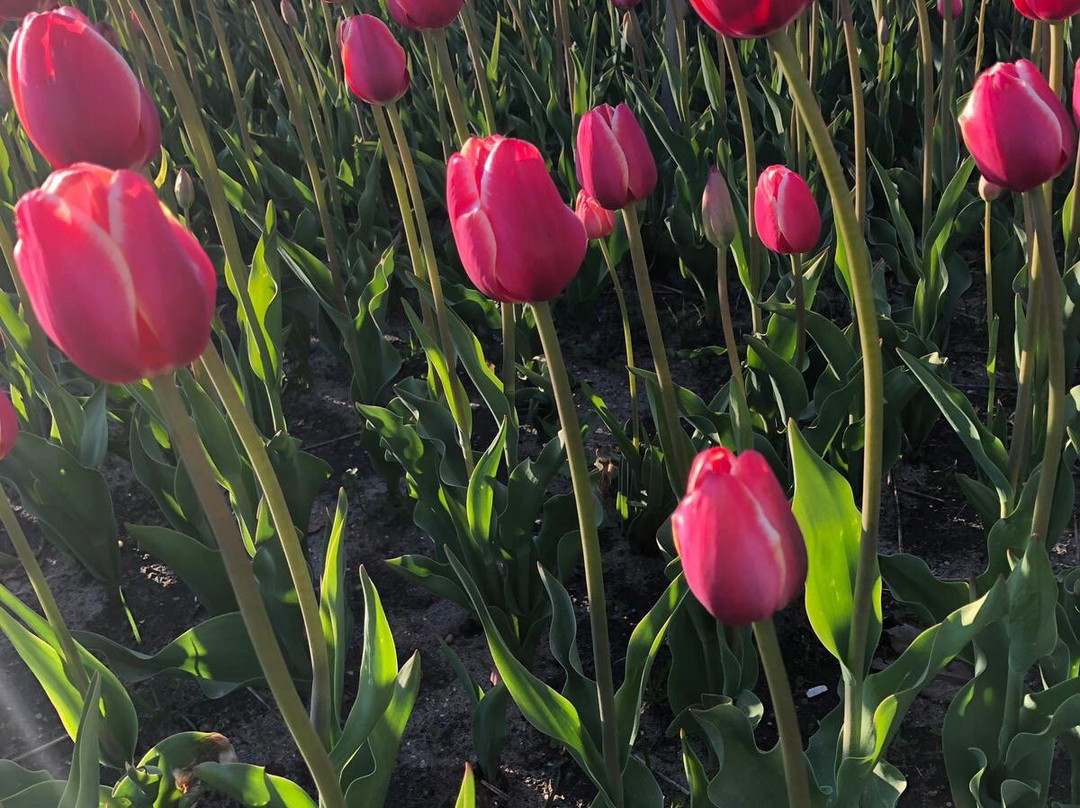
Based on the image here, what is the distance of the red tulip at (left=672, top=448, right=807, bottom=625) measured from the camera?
756 mm

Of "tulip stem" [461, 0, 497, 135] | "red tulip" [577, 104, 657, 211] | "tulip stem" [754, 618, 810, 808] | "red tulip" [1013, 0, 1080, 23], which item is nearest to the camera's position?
"tulip stem" [754, 618, 810, 808]

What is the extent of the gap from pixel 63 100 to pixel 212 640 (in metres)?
0.79

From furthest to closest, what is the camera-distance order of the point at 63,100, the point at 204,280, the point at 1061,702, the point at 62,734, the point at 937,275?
the point at 937,275, the point at 62,734, the point at 1061,702, the point at 63,100, the point at 204,280

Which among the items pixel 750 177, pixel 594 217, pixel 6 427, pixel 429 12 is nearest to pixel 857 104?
pixel 750 177

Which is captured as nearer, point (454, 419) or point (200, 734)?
point (200, 734)

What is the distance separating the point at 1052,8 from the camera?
1.28m

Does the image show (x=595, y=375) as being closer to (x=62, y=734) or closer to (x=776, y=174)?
(x=776, y=174)

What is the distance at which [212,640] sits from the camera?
149 centimetres

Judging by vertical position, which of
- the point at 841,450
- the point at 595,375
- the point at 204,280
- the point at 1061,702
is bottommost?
the point at 595,375

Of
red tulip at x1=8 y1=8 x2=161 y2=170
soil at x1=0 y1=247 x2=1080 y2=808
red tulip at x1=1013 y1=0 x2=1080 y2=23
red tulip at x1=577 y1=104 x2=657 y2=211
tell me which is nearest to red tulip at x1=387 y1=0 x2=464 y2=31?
red tulip at x1=577 y1=104 x2=657 y2=211

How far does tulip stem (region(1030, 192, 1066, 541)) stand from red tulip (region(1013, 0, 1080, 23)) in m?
0.26

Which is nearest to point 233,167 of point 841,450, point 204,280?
point 841,450

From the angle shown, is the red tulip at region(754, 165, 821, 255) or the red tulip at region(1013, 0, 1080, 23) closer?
the red tulip at region(1013, 0, 1080, 23)

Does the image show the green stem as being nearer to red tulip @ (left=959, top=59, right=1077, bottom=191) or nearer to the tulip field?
the tulip field
